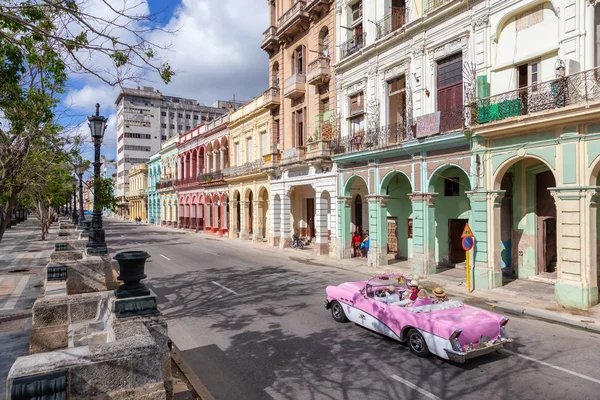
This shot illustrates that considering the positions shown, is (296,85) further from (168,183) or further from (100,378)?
(168,183)

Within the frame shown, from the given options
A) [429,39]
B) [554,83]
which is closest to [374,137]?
[429,39]

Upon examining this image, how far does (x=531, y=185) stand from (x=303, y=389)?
1258 cm

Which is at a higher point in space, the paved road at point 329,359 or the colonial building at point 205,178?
the colonial building at point 205,178

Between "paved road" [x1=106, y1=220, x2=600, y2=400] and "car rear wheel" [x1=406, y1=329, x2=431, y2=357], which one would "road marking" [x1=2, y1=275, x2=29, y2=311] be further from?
"car rear wheel" [x1=406, y1=329, x2=431, y2=357]

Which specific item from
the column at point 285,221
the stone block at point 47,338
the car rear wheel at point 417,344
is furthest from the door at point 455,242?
the stone block at point 47,338

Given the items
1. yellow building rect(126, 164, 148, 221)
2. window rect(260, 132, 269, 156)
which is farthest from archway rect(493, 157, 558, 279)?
yellow building rect(126, 164, 148, 221)

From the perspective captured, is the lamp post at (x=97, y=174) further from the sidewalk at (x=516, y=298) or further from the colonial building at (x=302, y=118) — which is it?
the colonial building at (x=302, y=118)

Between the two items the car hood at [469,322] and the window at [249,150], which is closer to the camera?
the car hood at [469,322]

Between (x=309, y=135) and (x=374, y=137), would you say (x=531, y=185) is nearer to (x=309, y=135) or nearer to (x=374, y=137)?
(x=374, y=137)

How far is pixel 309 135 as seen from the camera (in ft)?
77.7

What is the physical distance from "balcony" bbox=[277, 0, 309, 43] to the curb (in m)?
21.9

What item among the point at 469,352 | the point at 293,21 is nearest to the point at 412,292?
the point at 469,352

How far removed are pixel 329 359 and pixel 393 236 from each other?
1437 cm

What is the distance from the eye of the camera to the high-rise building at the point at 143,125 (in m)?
92.0
